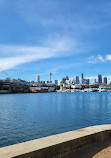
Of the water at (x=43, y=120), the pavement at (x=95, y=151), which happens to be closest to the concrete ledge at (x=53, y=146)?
the pavement at (x=95, y=151)

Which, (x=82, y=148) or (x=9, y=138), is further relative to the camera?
(x=9, y=138)

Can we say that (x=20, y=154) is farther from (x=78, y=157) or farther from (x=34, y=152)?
(x=78, y=157)

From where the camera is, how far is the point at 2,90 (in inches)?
7692

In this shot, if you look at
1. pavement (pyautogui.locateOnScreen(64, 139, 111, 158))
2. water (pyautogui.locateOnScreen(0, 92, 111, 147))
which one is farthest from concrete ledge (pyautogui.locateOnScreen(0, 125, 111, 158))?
water (pyautogui.locateOnScreen(0, 92, 111, 147))

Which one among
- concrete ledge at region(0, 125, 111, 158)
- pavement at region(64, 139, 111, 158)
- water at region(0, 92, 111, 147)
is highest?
concrete ledge at region(0, 125, 111, 158)

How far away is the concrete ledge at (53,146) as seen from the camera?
446 centimetres

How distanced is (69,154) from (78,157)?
345 mm

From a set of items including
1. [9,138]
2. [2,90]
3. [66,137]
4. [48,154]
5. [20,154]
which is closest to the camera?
[20,154]

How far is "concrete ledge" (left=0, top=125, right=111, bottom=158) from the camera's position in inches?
176

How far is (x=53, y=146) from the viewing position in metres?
5.00

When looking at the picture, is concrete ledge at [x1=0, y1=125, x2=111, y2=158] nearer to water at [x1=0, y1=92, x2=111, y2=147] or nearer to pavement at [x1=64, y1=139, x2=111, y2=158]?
pavement at [x1=64, y1=139, x2=111, y2=158]

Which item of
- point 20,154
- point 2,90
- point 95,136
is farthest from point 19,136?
point 2,90

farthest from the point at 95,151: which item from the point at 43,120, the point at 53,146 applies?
the point at 43,120

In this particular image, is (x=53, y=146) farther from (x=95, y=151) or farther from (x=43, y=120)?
(x=43, y=120)
